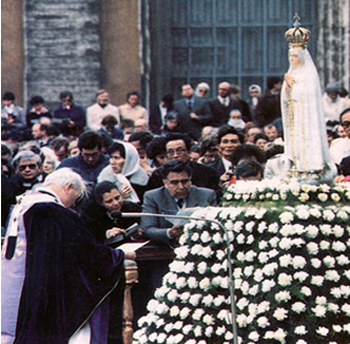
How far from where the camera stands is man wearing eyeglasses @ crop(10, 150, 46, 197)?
11.9 meters

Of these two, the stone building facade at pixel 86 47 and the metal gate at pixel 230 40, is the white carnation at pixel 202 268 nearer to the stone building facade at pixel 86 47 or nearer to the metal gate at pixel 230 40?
the stone building facade at pixel 86 47

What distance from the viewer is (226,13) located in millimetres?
22672

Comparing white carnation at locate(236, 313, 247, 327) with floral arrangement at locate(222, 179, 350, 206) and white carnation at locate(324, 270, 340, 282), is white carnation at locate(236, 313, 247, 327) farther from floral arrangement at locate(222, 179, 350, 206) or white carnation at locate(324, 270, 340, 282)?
floral arrangement at locate(222, 179, 350, 206)

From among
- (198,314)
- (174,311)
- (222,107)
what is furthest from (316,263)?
(222,107)

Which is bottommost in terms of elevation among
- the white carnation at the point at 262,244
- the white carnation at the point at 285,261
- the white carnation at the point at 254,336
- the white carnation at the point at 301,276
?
the white carnation at the point at 254,336

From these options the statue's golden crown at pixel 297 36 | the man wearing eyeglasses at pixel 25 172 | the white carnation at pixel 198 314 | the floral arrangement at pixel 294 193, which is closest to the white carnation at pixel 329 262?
the floral arrangement at pixel 294 193

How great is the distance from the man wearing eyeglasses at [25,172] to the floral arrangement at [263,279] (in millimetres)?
2643

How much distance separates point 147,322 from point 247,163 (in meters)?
1.95

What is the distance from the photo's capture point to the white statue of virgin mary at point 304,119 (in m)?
9.72

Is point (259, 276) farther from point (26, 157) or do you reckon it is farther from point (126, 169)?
point (26, 157)

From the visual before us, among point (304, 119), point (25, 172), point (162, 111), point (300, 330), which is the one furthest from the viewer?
point (162, 111)

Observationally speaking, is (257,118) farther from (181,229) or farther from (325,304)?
(325,304)

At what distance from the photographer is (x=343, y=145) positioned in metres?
11.8

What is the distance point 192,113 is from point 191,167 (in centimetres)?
551
